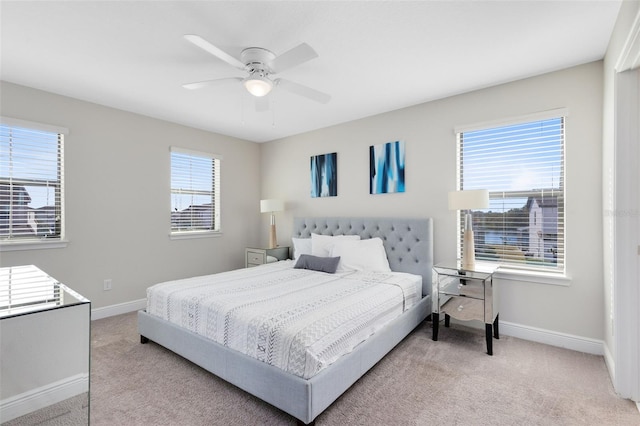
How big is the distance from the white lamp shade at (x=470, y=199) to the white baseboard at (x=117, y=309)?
3989 millimetres

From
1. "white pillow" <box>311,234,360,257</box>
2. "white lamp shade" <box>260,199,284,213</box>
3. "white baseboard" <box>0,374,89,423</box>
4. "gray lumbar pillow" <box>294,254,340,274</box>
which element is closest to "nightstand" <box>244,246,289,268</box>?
"white lamp shade" <box>260,199,284,213</box>

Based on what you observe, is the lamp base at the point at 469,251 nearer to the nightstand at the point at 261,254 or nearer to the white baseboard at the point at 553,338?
the white baseboard at the point at 553,338

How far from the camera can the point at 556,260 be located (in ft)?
9.48

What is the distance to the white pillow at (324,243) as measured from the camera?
3.85 m

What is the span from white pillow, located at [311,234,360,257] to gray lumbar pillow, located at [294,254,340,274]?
0.69ft

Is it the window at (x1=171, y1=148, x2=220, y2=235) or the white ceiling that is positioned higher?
the white ceiling

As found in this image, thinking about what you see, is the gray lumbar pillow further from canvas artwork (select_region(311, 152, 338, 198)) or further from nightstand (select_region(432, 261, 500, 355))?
canvas artwork (select_region(311, 152, 338, 198))

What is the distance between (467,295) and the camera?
2836 millimetres

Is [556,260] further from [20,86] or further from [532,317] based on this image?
[20,86]

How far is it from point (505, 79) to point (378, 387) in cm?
303

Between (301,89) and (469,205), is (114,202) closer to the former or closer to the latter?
(301,89)

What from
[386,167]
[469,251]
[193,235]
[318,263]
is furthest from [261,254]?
[469,251]

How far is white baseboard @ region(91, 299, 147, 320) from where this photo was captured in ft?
11.7

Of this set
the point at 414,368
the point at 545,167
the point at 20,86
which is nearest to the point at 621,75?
the point at 545,167
